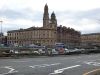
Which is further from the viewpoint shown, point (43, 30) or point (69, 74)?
point (43, 30)

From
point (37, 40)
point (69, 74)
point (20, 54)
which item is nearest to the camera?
point (69, 74)

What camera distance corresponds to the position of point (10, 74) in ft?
51.1

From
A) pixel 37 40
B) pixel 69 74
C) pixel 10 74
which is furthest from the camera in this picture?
pixel 37 40

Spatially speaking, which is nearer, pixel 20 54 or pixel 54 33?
pixel 20 54

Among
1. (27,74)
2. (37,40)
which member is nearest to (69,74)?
(27,74)

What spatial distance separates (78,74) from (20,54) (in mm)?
26770

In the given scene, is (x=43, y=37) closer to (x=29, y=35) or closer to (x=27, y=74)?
(x=29, y=35)

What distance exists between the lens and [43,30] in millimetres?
195250

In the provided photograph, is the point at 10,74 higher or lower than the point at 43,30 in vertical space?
lower

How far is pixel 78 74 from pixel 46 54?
3083 cm

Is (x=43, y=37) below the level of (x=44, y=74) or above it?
above

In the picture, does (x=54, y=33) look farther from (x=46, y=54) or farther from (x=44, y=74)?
(x=44, y=74)

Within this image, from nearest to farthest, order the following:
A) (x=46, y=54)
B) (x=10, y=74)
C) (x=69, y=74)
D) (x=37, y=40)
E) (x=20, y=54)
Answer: (x=10, y=74), (x=69, y=74), (x=20, y=54), (x=46, y=54), (x=37, y=40)

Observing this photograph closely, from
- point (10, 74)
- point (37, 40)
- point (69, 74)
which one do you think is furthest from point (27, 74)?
point (37, 40)
